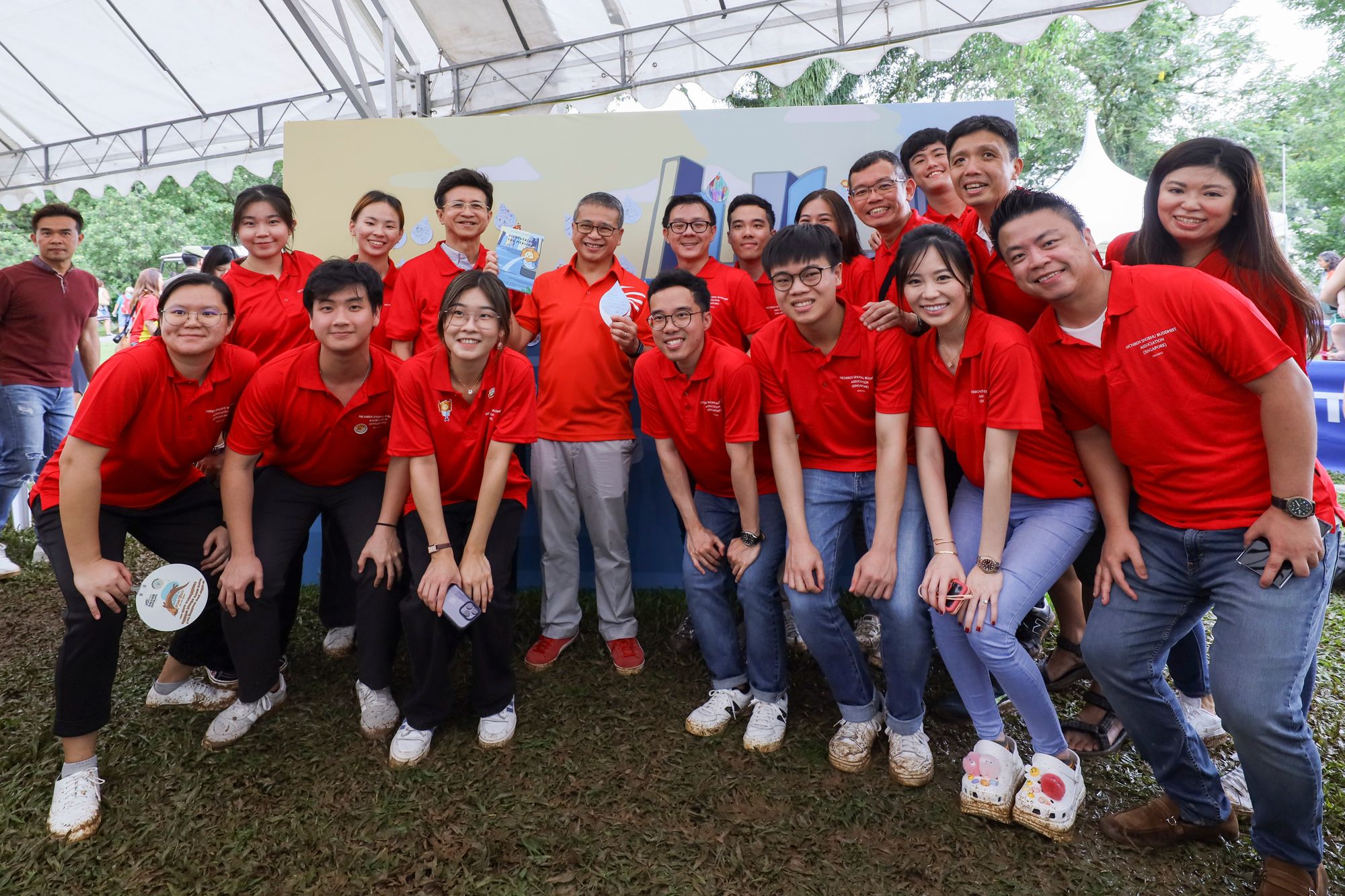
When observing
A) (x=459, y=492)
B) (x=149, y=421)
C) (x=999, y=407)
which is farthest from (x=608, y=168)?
(x=999, y=407)

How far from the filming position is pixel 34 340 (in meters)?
4.32

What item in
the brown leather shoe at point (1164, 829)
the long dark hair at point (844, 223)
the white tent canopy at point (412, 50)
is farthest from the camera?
the white tent canopy at point (412, 50)

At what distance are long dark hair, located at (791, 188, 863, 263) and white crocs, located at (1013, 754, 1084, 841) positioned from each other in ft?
6.70

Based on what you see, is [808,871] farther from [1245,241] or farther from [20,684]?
[20,684]

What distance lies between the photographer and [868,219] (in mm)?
3158

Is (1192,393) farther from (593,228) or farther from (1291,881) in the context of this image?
(593,228)

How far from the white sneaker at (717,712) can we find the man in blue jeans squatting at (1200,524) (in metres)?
1.24

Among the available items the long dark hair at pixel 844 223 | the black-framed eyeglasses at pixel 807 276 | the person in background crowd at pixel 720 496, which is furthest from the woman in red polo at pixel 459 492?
the long dark hair at pixel 844 223

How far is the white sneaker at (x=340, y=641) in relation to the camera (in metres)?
3.31

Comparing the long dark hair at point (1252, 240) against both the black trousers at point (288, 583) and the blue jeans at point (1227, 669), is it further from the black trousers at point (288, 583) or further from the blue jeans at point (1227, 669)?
the black trousers at point (288, 583)

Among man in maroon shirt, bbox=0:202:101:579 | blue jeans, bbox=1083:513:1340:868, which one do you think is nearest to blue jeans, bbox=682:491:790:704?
blue jeans, bbox=1083:513:1340:868

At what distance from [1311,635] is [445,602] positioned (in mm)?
2511

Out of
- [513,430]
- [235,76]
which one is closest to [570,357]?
[513,430]

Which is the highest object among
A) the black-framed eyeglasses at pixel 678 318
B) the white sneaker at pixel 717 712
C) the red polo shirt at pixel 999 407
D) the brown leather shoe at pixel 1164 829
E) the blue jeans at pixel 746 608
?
the black-framed eyeglasses at pixel 678 318
